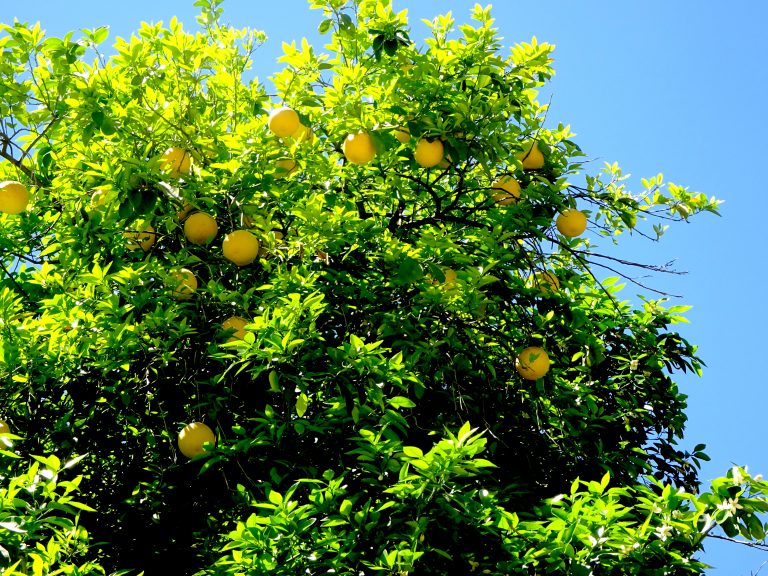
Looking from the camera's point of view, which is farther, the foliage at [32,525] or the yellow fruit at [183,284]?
the yellow fruit at [183,284]

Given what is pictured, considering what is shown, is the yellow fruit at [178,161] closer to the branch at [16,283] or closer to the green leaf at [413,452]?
the branch at [16,283]

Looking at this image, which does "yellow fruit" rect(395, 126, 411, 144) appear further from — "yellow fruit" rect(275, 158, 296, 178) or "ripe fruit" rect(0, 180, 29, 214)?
"ripe fruit" rect(0, 180, 29, 214)

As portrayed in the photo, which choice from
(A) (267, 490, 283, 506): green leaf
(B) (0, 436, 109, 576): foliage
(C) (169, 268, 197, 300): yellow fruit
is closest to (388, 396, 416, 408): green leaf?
(A) (267, 490, 283, 506): green leaf

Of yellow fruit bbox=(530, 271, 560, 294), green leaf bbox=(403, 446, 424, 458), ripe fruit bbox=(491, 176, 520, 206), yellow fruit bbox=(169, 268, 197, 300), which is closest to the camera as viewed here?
green leaf bbox=(403, 446, 424, 458)

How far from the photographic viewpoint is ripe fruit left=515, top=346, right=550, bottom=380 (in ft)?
14.7

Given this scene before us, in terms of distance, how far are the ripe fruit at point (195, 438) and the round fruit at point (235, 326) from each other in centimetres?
39

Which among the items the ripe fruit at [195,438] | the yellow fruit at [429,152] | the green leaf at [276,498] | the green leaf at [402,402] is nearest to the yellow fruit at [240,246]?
the ripe fruit at [195,438]

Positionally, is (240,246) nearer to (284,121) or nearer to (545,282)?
(284,121)

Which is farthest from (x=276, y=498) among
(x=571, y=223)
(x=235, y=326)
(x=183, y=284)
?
(x=571, y=223)

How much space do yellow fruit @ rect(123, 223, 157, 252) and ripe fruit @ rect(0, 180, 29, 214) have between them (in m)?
0.50

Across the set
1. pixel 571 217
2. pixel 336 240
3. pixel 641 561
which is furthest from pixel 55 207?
pixel 641 561

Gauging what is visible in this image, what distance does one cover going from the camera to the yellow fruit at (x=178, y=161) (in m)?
4.53

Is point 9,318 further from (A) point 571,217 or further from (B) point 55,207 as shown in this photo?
(A) point 571,217

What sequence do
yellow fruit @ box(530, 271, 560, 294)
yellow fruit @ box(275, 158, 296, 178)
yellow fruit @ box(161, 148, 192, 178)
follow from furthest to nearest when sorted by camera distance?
yellow fruit @ box(530, 271, 560, 294) < yellow fruit @ box(275, 158, 296, 178) < yellow fruit @ box(161, 148, 192, 178)
